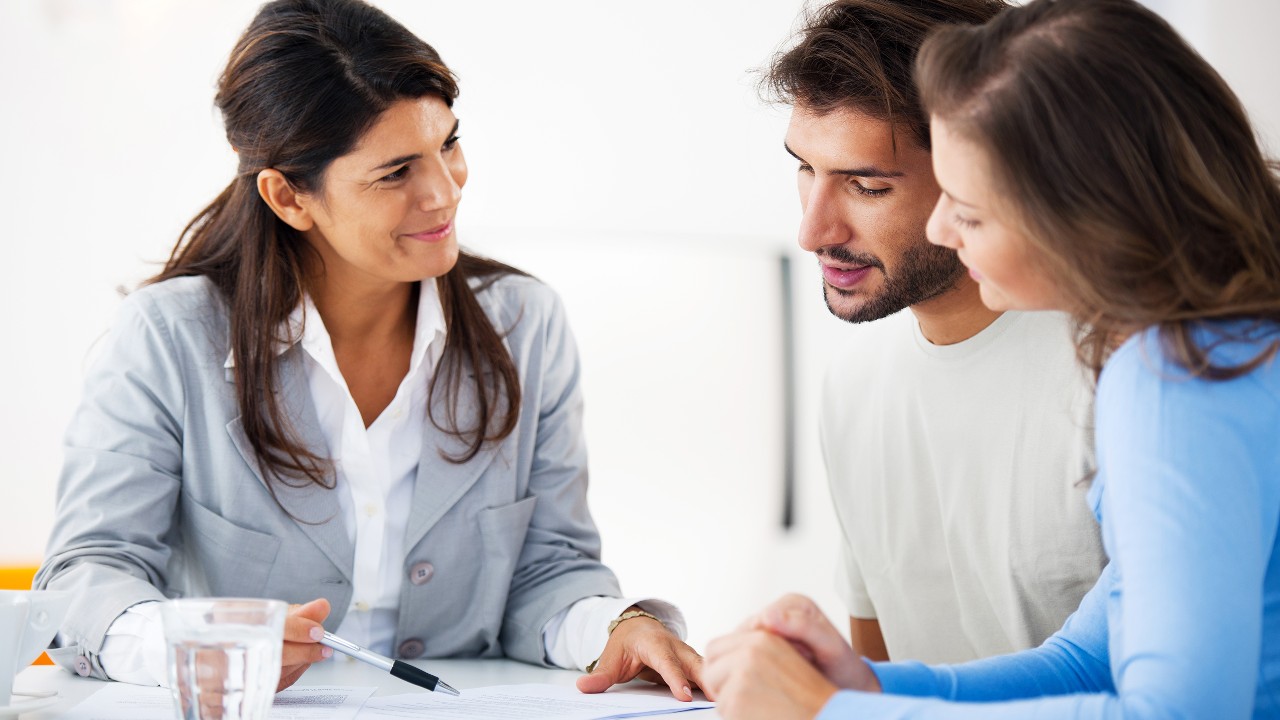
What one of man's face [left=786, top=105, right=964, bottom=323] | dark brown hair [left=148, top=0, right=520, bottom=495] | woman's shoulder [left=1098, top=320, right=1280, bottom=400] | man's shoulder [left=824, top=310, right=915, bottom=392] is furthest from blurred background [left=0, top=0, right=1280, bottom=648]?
woman's shoulder [left=1098, top=320, right=1280, bottom=400]

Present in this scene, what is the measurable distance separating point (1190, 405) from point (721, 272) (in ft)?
5.04

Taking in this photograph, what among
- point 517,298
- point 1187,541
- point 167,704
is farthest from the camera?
point 517,298

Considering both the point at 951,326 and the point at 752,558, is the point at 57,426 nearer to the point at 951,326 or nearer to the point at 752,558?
the point at 752,558

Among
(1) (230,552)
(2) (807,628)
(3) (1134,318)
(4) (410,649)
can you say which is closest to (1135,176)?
(3) (1134,318)

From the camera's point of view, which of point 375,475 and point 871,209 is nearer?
point 871,209

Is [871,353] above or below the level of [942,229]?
below

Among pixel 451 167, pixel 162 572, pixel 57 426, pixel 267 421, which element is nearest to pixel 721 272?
pixel 451 167

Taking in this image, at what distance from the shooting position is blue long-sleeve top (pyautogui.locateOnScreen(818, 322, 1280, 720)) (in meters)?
0.67

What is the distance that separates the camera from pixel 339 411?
151cm

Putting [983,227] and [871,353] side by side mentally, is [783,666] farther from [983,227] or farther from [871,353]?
[871,353]

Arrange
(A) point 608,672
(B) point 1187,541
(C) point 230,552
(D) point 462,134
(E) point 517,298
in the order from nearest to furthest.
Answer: (B) point 1187,541
(A) point 608,672
(C) point 230,552
(E) point 517,298
(D) point 462,134

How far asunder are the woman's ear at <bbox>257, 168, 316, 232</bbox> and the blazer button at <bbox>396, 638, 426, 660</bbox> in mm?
574

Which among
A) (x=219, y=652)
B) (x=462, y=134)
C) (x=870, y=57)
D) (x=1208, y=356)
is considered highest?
(x=462, y=134)

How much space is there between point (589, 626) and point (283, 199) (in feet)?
2.32
